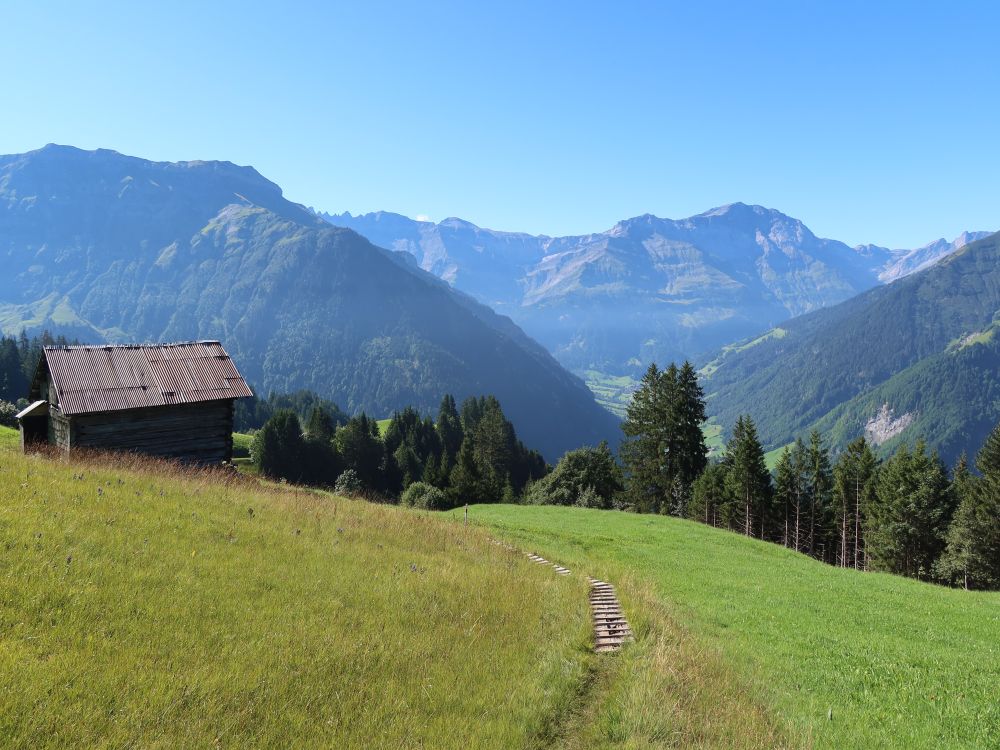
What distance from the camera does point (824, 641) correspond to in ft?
45.5

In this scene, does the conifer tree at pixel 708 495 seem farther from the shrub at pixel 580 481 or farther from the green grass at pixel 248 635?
the green grass at pixel 248 635

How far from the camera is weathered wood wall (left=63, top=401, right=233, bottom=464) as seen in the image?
27.5m

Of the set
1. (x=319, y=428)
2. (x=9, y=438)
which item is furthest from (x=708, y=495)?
(x=319, y=428)

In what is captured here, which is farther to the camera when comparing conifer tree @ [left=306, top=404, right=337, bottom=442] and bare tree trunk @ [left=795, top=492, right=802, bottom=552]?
conifer tree @ [left=306, top=404, right=337, bottom=442]

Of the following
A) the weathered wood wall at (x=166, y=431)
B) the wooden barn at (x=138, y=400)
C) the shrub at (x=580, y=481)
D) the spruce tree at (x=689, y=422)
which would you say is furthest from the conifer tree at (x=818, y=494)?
the wooden barn at (x=138, y=400)

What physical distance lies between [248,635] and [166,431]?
24.5 m

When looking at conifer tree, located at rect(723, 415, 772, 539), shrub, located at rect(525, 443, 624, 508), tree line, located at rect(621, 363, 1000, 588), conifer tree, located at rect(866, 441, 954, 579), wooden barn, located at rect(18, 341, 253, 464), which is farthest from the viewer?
shrub, located at rect(525, 443, 624, 508)

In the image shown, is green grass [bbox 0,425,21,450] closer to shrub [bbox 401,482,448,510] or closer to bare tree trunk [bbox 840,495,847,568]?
shrub [bbox 401,482,448,510]

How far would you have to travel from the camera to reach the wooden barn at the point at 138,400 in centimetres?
2716

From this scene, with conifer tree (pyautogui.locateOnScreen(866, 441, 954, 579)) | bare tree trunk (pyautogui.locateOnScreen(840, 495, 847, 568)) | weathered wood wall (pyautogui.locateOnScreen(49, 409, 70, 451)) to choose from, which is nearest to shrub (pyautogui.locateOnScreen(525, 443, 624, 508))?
bare tree trunk (pyautogui.locateOnScreen(840, 495, 847, 568))

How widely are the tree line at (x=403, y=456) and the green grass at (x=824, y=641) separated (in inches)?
2088

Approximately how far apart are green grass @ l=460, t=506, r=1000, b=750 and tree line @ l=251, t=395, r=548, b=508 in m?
53.0

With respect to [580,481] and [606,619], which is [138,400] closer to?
[606,619]

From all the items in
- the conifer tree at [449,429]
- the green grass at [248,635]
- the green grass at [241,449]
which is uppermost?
the green grass at [248,635]
